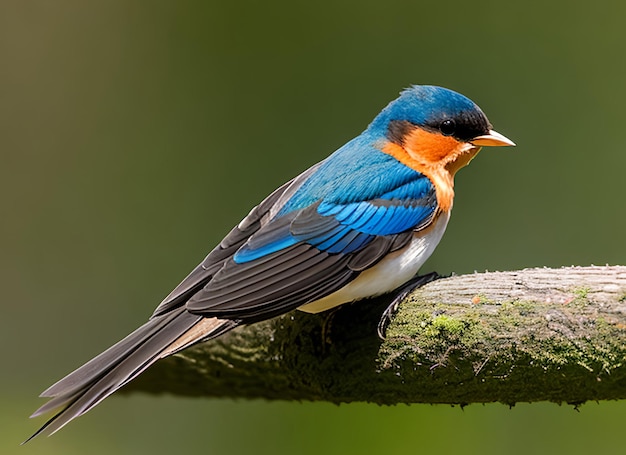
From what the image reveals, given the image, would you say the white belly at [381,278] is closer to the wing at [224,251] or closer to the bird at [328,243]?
the bird at [328,243]

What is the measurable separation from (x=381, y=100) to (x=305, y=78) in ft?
2.12

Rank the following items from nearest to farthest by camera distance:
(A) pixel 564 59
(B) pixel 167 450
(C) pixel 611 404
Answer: (C) pixel 611 404
(B) pixel 167 450
(A) pixel 564 59

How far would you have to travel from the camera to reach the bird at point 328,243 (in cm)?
330

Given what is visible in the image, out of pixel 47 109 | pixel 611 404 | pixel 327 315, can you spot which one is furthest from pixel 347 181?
pixel 47 109

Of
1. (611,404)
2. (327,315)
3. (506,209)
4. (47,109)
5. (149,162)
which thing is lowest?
(611,404)

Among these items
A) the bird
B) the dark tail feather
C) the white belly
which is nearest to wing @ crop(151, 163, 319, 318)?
the bird

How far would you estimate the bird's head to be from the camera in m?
4.01

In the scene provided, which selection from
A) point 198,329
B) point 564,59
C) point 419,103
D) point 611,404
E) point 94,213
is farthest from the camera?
point 94,213

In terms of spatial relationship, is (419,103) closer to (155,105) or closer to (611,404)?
(611,404)

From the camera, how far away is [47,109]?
7.99 metres

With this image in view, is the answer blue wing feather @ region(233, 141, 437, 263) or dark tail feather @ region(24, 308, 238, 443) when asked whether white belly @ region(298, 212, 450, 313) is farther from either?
dark tail feather @ region(24, 308, 238, 443)

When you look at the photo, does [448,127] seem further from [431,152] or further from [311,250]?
[311,250]

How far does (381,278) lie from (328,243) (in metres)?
0.26

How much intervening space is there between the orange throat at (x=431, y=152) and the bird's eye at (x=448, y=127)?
2cm
